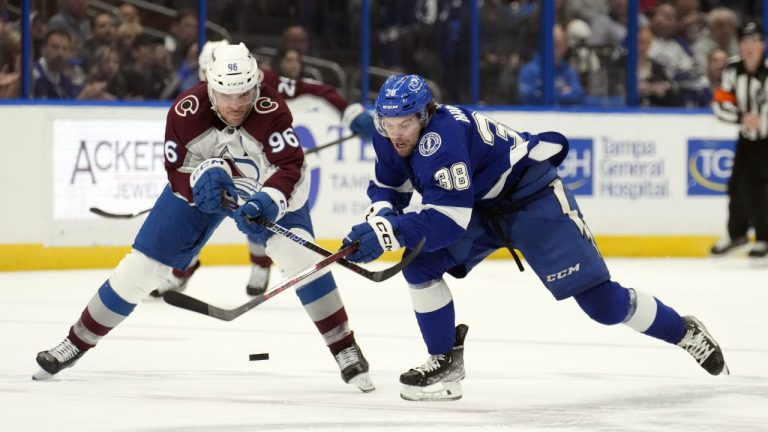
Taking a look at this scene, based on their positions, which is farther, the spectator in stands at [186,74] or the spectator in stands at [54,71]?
the spectator in stands at [186,74]

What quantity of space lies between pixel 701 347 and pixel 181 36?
4897 mm

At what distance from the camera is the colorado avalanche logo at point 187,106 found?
4168mm

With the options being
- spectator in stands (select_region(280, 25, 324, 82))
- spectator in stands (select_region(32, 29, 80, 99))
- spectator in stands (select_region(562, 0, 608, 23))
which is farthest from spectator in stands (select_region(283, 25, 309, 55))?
spectator in stands (select_region(562, 0, 608, 23))

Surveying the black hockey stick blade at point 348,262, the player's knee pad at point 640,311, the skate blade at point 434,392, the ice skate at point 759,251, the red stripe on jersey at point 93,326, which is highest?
the black hockey stick blade at point 348,262

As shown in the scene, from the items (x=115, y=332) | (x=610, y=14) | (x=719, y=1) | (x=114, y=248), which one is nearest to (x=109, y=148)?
(x=114, y=248)

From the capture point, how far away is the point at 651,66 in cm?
944

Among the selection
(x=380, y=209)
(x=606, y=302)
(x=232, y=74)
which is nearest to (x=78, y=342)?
(x=232, y=74)

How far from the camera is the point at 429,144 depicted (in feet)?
12.3

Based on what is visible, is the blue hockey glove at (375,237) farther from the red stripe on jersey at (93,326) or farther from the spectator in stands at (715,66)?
the spectator in stands at (715,66)

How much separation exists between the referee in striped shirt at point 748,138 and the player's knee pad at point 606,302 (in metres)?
4.52

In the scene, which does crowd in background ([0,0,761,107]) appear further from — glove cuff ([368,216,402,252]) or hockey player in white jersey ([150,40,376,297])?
glove cuff ([368,216,402,252])

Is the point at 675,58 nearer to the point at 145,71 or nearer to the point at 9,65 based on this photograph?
the point at 145,71

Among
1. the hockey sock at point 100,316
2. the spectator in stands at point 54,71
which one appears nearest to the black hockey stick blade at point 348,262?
the hockey sock at point 100,316

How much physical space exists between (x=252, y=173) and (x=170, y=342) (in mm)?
1098
